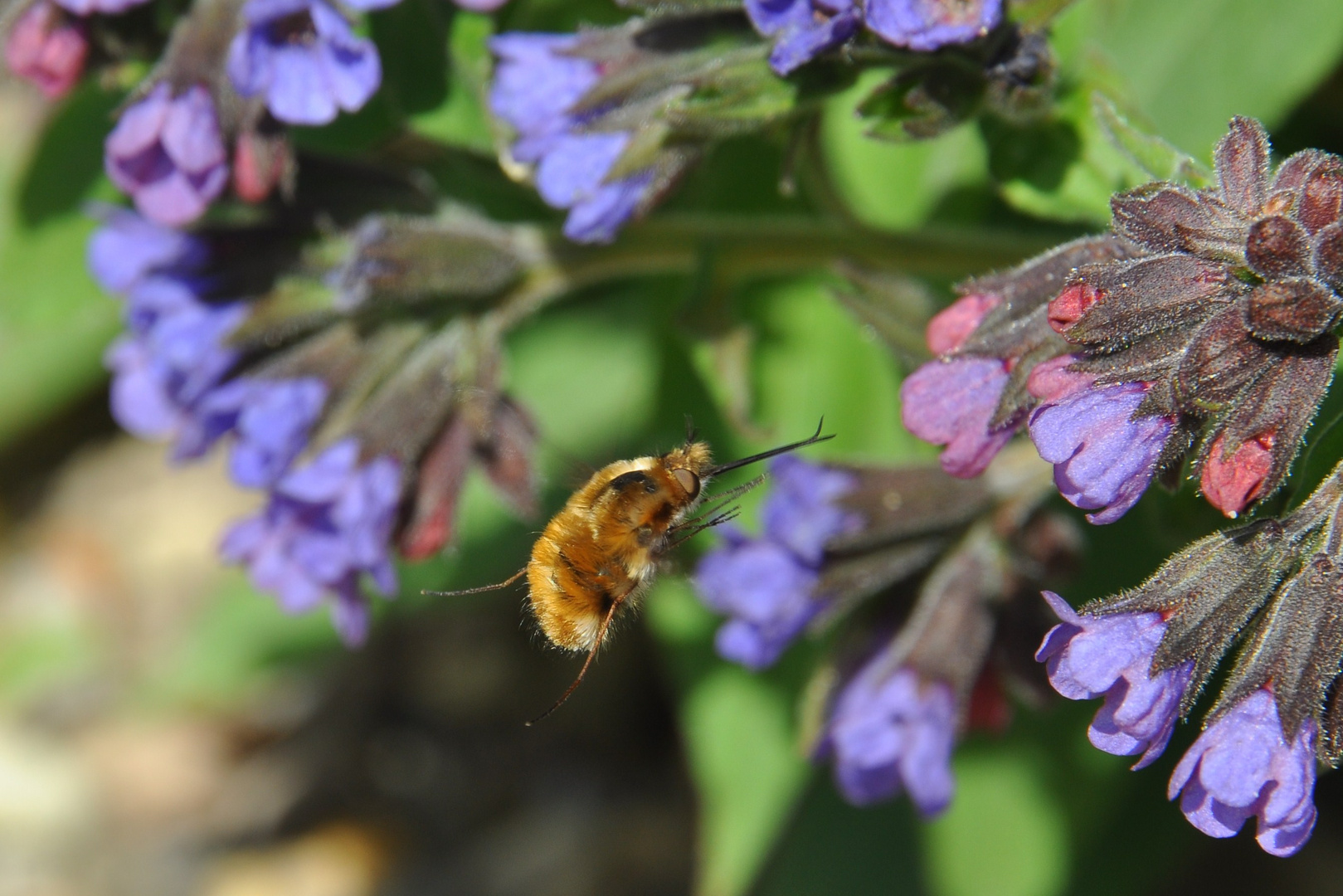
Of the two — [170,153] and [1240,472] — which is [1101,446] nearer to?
[1240,472]

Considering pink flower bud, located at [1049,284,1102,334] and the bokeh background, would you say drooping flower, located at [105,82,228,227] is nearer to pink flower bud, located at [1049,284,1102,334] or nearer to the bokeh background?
the bokeh background

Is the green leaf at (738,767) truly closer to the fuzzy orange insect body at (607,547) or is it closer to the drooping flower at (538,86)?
the fuzzy orange insect body at (607,547)

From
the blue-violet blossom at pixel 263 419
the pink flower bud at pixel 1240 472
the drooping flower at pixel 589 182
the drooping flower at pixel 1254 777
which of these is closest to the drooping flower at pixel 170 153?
Answer: the blue-violet blossom at pixel 263 419

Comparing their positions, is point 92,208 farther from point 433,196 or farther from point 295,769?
point 295,769

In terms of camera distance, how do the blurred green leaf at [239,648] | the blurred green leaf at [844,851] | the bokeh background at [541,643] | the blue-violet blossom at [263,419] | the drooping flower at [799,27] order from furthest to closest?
1. the blurred green leaf at [239,648]
2. the blurred green leaf at [844,851]
3. the bokeh background at [541,643]
4. the blue-violet blossom at [263,419]
5. the drooping flower at [799,27]

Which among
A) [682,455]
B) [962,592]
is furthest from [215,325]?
[962,592]
